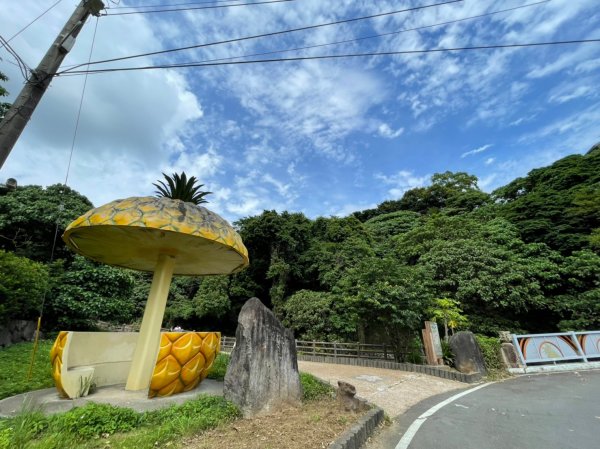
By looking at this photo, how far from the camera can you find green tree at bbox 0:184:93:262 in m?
14.3

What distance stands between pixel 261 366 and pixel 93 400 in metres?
3.11

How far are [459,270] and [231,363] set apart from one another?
50.5ft

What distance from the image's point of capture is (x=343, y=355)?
14.7 meters

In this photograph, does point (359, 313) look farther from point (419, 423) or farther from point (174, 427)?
point (174, 427)

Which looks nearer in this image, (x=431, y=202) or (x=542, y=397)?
(x=542, y=397)

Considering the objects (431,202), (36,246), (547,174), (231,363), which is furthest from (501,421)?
(431,202)

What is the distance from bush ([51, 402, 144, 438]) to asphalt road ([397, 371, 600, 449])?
12.7 ft

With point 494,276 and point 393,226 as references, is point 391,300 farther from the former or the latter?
point 393,226

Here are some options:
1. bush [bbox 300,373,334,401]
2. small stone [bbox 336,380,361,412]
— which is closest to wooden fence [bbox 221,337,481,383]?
bush [bbox 300,373,334,401]

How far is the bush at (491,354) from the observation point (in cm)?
984

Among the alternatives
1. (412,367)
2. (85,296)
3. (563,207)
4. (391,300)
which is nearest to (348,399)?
(412,367)

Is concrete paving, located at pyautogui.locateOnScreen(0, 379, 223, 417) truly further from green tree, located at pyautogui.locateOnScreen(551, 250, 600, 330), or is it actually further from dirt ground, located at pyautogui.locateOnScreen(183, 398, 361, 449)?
green tree, located at pyautogui.locateOnScreen(551, 250, 600, 330)

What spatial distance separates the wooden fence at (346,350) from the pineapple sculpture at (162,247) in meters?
9.46

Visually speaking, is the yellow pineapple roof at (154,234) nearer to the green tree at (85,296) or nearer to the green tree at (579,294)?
the green tree at (85,296)
